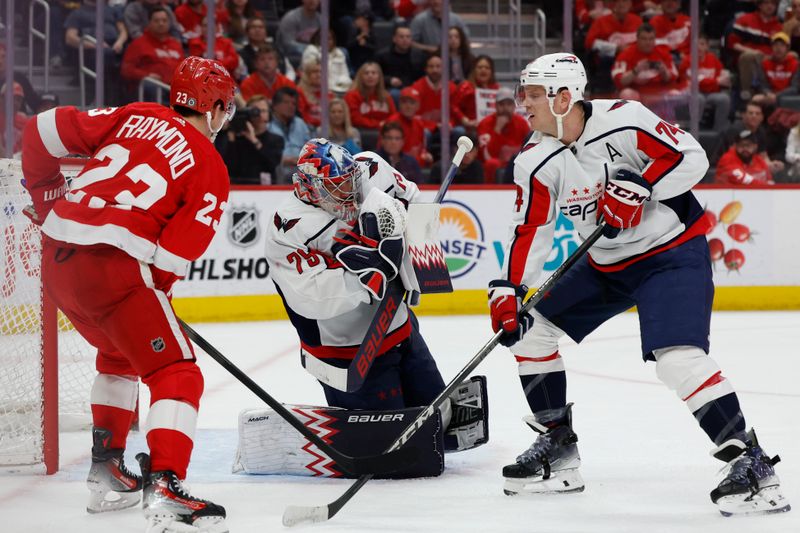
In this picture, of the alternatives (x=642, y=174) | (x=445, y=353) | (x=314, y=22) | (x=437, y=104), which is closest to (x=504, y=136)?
(x=437, y=104)

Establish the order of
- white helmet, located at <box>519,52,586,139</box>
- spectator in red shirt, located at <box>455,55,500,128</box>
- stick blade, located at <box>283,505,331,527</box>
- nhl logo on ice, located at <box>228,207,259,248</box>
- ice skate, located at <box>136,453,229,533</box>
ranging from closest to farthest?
ice skate, located at <box>136,453,229,533</box>
stick blade, located at <box>283,505,331,527</box>
white helmet, located at <box>519,52,586,139</box>
nhl logo on ice, located at <box>228,207,259,248</box>
spectator in red shirt, located at <box>455,55,500,128</box>

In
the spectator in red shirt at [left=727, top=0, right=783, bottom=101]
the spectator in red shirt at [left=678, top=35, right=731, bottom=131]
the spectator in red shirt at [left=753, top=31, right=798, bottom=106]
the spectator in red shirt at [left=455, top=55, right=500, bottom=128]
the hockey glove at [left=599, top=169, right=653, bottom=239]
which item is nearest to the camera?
the hockey glove at [left=599, top=169, right=653, bottom=239]

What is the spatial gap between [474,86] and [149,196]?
4.88m

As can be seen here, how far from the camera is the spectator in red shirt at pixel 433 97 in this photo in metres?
6.85

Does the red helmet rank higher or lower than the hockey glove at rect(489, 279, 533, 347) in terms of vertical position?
higher

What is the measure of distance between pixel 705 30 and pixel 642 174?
5293mm

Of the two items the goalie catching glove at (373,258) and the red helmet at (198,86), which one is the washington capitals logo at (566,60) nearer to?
the goalie catching glove at (373,258)

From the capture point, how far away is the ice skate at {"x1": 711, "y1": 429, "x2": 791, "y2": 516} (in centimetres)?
246

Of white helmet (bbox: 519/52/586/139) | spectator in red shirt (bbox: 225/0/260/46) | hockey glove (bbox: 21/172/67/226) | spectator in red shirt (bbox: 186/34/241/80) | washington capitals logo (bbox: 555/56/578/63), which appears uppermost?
washington capitals logo (bbox: 555/56/578/63)

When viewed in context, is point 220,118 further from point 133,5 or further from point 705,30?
point 705,30

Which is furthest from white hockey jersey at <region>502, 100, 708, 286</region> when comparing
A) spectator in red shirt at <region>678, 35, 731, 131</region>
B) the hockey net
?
spectator in red shirt at <region>678, 35, 731, 131</region>

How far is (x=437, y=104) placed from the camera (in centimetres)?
686

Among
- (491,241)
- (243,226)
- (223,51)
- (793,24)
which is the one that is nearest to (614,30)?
(793,24)

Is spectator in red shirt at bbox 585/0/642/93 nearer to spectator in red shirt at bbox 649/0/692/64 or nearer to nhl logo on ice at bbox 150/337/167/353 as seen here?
spectator in red shirt at bbox 649/0/692/64
